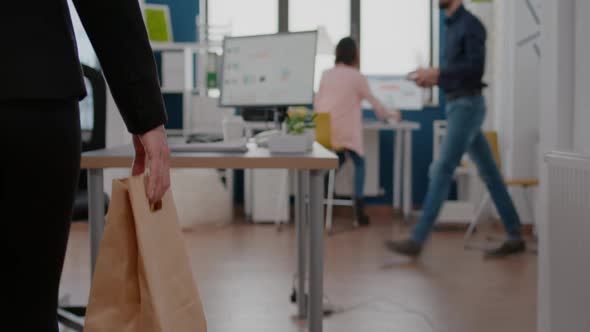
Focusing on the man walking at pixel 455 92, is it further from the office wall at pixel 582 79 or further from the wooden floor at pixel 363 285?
the office wall at pixel 582 79

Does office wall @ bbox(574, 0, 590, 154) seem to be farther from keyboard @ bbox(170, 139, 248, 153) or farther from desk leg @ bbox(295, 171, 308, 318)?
desk leg @ bbox(295, 171, 308, 318)

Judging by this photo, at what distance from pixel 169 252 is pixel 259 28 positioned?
18.0 feet

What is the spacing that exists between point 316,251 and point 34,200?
1165 millimetres

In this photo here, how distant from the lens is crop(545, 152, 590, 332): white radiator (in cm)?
140

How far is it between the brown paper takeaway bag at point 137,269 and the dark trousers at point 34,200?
20cm

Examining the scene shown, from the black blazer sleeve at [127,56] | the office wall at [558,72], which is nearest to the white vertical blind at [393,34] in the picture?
the office wall at [558,72]

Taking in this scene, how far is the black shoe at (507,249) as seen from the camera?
3746mm

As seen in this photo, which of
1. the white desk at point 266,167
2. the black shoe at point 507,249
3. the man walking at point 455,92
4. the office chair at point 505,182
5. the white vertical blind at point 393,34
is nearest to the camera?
the white desk at point 266,167

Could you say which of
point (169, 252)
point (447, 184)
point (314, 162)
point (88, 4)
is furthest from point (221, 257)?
point (88, 4)

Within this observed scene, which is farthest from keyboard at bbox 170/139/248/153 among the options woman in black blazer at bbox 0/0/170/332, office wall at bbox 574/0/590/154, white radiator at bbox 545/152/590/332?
woman in black blazer at bbox 0/0/170/332

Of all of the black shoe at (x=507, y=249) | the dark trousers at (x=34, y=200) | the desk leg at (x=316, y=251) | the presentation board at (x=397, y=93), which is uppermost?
the presentation board at (x=397, y=93)

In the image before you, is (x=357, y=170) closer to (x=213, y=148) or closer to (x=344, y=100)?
(x=344, y=100)

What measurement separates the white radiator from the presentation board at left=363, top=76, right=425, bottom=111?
173 inches

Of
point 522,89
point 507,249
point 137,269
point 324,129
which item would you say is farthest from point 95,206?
point 522,89
